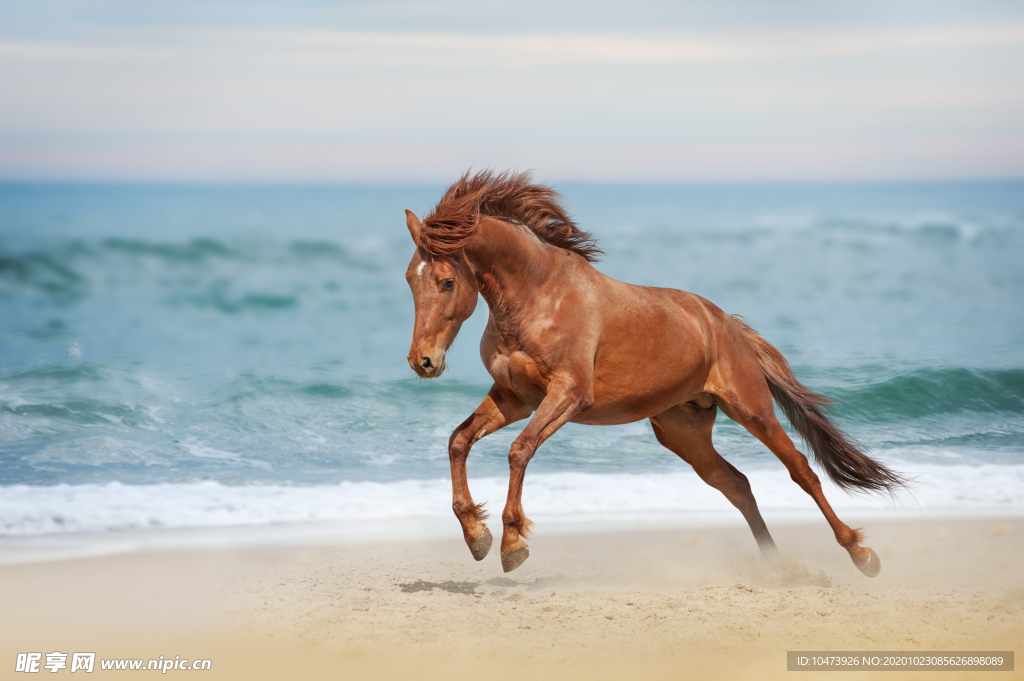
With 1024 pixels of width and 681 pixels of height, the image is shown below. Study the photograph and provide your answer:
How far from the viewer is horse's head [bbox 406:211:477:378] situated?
4258 millimetres

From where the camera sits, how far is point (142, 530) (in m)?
6.55

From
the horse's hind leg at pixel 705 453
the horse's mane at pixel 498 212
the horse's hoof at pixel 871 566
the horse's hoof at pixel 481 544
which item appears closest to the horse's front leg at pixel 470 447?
the horse's hoof at pixel 481 544

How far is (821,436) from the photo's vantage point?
5.68m

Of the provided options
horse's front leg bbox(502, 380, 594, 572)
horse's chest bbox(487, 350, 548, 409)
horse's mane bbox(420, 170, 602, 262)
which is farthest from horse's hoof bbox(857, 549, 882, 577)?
horse's mane bbox(420, 170, 602, 262)

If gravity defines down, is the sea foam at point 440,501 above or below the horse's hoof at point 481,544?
below

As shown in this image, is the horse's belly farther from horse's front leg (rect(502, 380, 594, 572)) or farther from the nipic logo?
the nipic logo

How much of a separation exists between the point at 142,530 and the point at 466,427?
311 cm

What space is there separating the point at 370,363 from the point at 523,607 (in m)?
9.67

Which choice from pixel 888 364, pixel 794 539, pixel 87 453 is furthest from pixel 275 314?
pixel 794 539

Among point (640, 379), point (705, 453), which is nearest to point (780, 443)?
point (705, 453)

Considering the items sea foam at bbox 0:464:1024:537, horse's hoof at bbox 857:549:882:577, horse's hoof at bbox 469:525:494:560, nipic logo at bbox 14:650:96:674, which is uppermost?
horse's hoof at bbox 469:525:494:560

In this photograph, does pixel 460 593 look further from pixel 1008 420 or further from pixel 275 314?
pixel 275 314

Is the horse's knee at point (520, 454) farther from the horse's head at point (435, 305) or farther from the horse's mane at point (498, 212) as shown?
the horse's mane at point (498, 212)

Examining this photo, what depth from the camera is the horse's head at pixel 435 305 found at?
4258mm
